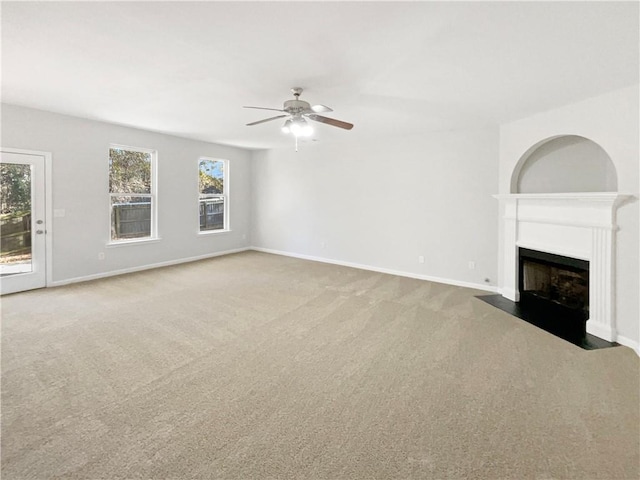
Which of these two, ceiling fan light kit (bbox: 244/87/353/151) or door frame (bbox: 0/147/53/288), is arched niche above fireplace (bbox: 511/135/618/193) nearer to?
ceiling fan light kit (bbox: 244/87/353/151)

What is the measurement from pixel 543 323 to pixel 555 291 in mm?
990

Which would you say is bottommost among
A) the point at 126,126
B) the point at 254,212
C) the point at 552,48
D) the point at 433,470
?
the point at 433,470

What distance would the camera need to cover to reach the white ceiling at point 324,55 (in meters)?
1.96

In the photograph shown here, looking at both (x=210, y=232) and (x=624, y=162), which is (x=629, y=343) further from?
(x=210, y=232)

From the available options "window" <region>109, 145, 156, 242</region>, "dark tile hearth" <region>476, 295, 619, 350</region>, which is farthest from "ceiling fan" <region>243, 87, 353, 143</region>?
"window" <region>109, 145, 156, 242</region>

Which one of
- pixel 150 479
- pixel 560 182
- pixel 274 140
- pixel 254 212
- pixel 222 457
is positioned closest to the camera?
pixel 150 479

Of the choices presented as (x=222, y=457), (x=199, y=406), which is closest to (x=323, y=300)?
(x=199, y=406)

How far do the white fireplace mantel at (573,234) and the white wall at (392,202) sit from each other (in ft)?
1.24

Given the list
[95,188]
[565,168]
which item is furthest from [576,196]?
[95,188]

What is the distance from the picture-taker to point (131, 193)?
5629 millimetres

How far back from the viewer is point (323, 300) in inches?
166

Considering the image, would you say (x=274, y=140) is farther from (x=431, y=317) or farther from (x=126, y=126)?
(x=431, y=317)

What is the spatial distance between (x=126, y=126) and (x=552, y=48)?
19.2 ft

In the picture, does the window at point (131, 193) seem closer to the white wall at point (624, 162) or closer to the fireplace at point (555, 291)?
the fireplace at point (555, 291)
